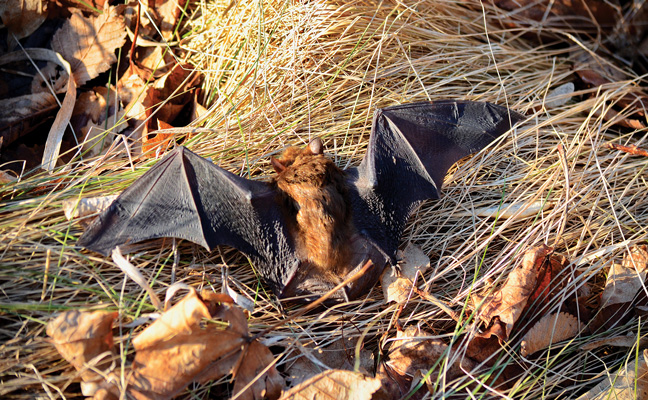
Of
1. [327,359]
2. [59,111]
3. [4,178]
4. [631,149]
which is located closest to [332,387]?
[327,359]

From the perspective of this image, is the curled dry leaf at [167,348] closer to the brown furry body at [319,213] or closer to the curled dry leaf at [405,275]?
the brown furry body at [319,213]

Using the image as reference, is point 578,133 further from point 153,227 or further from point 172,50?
point 172,50

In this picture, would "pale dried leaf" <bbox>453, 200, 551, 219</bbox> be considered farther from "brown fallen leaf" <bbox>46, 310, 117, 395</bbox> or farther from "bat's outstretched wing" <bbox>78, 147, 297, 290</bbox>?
"brown fallen leaf" <bbox>46, 310, 117, 395</bbox>

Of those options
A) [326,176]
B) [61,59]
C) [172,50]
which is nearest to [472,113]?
[326,176]

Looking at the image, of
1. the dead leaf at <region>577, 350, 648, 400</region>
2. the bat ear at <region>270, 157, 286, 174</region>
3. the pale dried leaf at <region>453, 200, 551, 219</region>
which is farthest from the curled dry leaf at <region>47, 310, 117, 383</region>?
the dead leaf at <region>577, 350, 648, 400</region>

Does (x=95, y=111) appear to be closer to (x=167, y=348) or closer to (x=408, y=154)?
(x=167, y=348)
